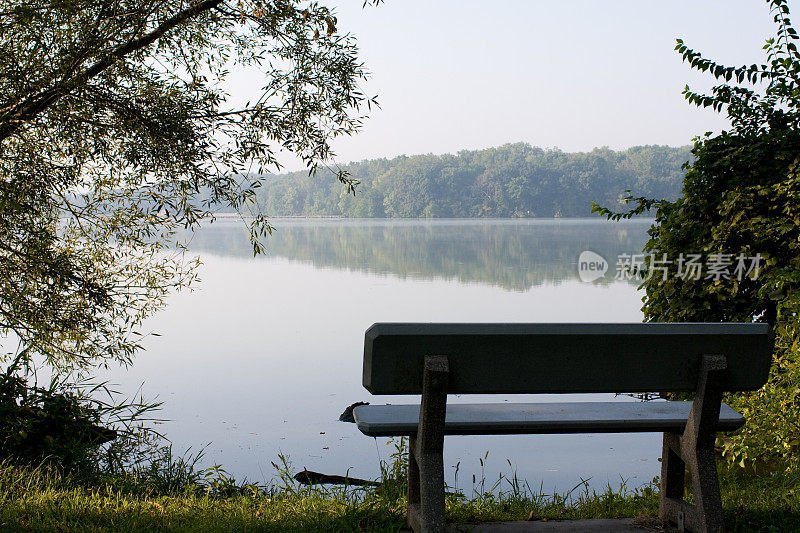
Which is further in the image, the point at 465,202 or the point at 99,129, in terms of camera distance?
the point at 465,202

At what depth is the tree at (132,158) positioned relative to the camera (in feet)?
18.7

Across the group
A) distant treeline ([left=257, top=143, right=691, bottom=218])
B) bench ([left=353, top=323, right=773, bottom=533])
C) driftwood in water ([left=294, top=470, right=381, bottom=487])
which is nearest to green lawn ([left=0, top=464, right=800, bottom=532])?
bench ([left=353, top=323, right=773, bottom=533])

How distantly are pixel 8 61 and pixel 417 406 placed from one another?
3.66 m

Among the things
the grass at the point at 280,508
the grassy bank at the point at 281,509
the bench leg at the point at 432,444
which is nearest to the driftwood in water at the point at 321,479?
the grass at the point at 280,508

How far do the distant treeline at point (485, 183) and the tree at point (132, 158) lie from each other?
52.9 meters

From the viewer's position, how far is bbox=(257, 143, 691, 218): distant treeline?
6012cm

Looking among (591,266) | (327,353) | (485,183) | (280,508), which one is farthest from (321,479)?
(485,183)

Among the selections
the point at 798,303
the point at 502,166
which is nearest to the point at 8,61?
the point at 798,303

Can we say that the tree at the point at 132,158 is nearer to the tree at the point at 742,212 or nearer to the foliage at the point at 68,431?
the foliage at the point at 68,431

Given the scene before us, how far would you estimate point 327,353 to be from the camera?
35.3 ft

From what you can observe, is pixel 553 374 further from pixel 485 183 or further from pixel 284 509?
pixel 485 183

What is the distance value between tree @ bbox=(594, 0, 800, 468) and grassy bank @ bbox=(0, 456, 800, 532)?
46.0 inches

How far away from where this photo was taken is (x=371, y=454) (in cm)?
627

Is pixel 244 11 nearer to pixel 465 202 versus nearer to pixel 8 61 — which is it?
pixel 8 61
